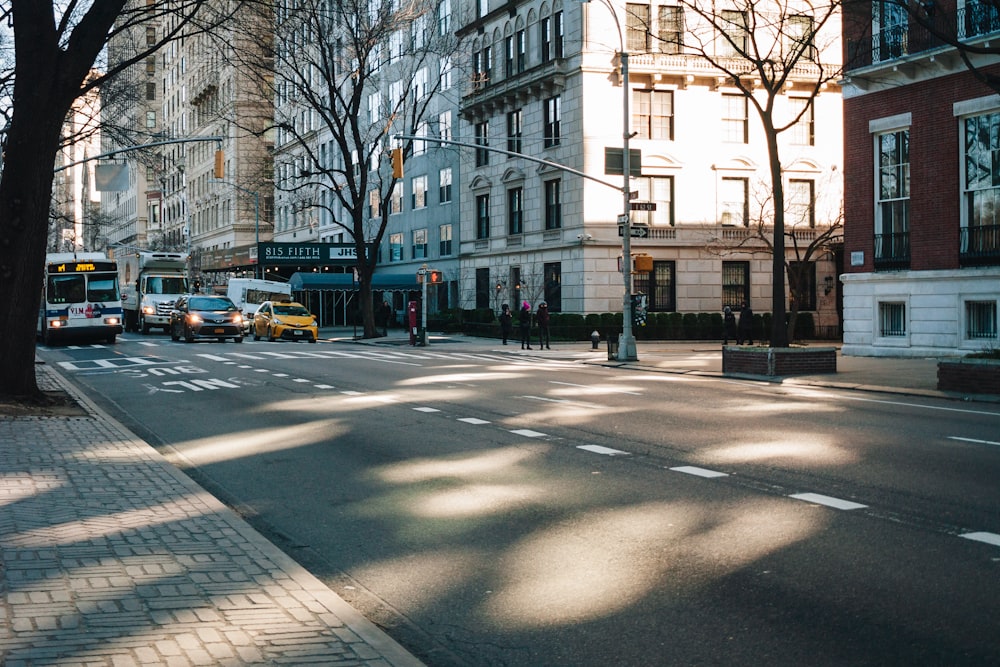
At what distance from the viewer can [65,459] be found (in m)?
11.0

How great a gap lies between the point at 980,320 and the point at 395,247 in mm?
47604

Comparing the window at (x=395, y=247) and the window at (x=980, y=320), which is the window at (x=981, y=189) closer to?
the window at (x=980, y=320)

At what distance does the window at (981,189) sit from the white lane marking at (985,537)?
22939 mm

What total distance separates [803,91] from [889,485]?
151 feet

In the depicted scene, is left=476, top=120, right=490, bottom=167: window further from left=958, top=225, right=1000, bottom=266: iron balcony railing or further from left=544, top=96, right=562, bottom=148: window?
left=958, top=225, right=1000, bottom=266: iron balcony railing

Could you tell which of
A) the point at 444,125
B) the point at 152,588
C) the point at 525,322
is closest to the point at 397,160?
the point at 525,322

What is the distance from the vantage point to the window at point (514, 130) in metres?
53.7

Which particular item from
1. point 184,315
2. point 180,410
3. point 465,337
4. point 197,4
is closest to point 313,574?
point 180,410

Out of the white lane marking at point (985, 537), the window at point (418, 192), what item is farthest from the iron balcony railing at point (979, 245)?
the window at point (418, 192)

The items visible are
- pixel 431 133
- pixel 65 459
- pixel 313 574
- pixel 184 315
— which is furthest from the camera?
pixel 431 133

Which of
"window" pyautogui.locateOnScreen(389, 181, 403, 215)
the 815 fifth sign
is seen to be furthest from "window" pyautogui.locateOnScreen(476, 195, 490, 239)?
"window" pyautogui.locateOnScreen(389, 181, 403, 215)

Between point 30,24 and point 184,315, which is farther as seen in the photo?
point 184,315

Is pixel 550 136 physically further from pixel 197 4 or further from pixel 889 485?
pixel 889 485

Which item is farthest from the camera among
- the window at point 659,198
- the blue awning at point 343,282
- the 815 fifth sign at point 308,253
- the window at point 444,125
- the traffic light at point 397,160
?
the 815 fifth sign at point 308,253
